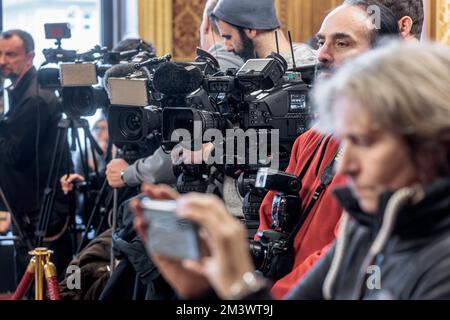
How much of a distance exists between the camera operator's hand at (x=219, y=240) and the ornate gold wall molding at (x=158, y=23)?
5.28 meters

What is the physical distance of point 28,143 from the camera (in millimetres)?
5305

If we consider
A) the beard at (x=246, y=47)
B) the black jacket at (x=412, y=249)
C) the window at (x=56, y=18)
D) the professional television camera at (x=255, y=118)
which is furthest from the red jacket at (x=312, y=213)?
the window at (x=56, y=18)

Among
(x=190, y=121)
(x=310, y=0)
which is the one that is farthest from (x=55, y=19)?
(x=190, y=121)

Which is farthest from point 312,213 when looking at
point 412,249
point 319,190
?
point 412,249

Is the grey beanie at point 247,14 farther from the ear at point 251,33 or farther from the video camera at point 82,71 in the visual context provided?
the video camera at point 82,71

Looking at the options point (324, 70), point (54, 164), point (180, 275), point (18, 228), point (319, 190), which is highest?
point (324, 70)

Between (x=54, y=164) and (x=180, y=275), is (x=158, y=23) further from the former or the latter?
(x=180, y=275)

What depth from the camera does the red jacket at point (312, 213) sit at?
2.62m

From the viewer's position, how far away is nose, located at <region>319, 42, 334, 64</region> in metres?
2.86

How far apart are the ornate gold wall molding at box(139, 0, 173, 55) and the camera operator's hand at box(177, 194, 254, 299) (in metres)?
5.28

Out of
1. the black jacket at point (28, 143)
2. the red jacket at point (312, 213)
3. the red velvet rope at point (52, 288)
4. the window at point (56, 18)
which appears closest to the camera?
the red jacket at point (312, 213)

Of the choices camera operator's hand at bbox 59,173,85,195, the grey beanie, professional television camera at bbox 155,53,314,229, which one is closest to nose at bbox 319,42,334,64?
professional television camera at bbox 155,53,314,229

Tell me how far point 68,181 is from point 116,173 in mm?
1002

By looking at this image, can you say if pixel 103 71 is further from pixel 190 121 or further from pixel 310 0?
pixel 310 0
